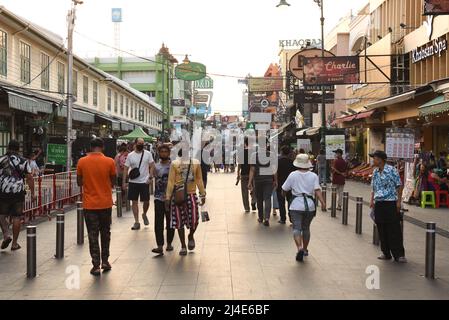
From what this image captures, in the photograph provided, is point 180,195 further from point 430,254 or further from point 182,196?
point 430,254

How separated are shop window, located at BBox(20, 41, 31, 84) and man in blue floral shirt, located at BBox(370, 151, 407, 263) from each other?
1517cm

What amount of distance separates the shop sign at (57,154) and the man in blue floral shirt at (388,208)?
11.9 metres

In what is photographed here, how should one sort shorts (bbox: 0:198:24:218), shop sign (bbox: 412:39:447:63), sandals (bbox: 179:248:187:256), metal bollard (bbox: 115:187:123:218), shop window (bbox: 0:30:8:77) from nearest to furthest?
sandals (bbox: 179:248:187:256) < shorts (bbox: 0:198:24:218) < metal bollard (bbox: 115:187:123:218) < shop window (bbox: 0:30:8:77) < shop sign (bbox: 412:39:447:63)

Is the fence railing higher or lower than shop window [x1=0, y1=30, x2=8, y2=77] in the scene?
lower

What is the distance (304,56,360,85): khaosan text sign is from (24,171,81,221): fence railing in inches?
397

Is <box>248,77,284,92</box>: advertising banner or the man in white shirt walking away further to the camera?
<box>248,77,284,92</box>: advertising banner

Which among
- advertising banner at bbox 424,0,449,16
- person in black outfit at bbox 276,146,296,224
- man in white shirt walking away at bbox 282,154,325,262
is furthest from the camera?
person in black outfit at bbox 276,146,296,224

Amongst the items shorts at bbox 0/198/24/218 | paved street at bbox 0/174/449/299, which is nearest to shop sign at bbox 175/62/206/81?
paved street at bbox 0/174/449/299

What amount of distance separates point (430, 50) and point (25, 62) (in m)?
15.4

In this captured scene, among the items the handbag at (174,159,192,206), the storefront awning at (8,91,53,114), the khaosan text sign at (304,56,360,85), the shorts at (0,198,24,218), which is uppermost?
the khaosan text sign at (304,56,360,85)

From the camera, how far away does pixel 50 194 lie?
13445 millimetres

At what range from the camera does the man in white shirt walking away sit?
828cm

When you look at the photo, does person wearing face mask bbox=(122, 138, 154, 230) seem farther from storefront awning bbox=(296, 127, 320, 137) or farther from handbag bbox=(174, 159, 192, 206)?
storefront awning bbox=(296, 127, 320, 137)
